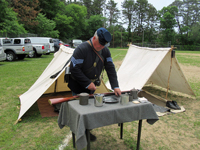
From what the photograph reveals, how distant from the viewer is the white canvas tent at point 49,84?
3721 millimetres

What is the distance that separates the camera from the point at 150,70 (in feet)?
15.3

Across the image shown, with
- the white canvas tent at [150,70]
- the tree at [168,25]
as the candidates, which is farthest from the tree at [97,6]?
the white canvas tent at [150,70]

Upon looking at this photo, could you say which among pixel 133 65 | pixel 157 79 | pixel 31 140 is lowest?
pixel 31 140

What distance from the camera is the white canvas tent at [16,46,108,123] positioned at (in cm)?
372

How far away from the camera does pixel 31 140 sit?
2.92 meters

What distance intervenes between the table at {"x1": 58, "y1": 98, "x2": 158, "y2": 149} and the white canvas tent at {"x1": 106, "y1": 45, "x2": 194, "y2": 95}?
7.90ft

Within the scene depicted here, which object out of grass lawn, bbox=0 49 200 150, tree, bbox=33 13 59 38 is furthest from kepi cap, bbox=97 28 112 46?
tree, bbox=33 13 59 38

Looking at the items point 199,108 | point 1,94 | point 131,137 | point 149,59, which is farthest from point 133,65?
point 1,94

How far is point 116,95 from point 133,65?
3.26 m

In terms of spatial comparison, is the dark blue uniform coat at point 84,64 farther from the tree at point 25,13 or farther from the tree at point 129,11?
the tree at point 129,11

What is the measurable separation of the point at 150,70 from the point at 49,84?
263 centimetres

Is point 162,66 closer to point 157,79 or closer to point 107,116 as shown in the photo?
point 157,79

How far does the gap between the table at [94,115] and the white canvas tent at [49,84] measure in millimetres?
1557

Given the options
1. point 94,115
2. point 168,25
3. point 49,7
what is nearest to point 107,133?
point 94,115
